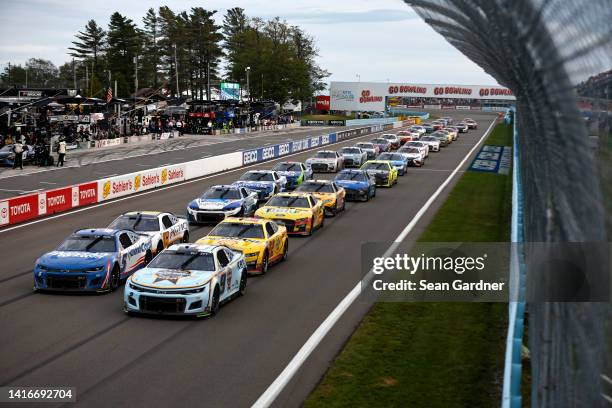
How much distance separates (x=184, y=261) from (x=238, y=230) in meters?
4.01

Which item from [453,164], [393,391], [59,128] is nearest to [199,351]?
[393,391]

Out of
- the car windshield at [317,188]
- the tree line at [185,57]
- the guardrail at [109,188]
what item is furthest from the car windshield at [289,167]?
the tree line at [185,57]

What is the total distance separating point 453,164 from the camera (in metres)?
52.5

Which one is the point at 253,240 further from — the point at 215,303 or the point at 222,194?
the point at 222,194

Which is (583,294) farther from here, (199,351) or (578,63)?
(199,351)

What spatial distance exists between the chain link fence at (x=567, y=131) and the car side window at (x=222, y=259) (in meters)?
9.58

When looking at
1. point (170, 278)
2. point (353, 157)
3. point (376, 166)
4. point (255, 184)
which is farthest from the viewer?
point (353, 157)

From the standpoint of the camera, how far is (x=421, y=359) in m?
12.1

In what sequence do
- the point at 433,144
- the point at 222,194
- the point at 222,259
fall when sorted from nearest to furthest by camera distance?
1. the point at 222,259
2. the point at 222,194
3. the point at 433,144

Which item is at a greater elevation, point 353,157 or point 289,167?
point 289,167

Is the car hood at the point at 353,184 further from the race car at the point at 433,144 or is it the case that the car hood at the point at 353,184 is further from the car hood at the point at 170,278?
the race car at the point at 433,144

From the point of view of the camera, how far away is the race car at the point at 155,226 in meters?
19.5

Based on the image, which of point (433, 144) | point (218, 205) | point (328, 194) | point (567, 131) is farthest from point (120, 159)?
point (567, 131)

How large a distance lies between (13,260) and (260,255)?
6.34m
